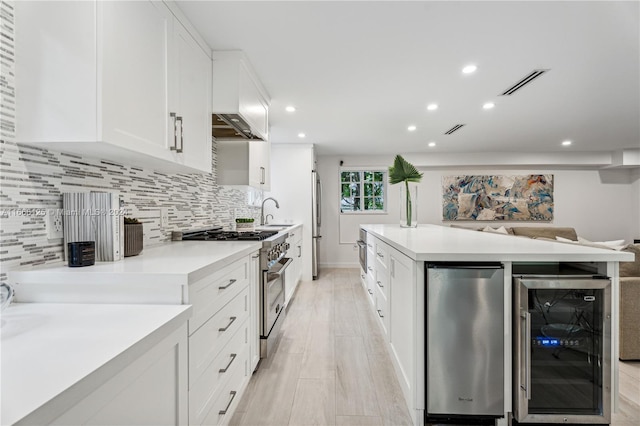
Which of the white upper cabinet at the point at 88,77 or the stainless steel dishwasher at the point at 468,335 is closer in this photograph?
the white upper cabinet at the point at 88,77

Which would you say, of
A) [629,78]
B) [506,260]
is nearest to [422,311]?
[506,260]

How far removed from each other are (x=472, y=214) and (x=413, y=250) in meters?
5.43

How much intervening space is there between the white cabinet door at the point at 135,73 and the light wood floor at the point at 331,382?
1544mm

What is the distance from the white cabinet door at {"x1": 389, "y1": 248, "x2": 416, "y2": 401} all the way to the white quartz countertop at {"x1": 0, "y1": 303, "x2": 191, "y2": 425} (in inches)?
43.2

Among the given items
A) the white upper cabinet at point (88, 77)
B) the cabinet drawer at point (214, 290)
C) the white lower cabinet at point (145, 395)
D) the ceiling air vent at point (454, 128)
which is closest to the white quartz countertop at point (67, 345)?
the white lower cabinet at point (145, 395)

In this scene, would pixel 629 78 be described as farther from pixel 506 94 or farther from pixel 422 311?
pixel 422 311

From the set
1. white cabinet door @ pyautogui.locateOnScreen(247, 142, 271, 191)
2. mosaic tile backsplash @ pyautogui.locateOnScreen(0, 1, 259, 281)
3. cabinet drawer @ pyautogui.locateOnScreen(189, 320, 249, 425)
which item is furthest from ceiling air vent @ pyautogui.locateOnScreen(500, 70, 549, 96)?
mosaic tile backsplash @ pyautogui.locateOnScreen(0, 1, 259, 281)

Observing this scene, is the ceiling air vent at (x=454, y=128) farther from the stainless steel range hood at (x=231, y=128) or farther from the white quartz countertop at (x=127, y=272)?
the white quartz countertop at (x=127, y=272)

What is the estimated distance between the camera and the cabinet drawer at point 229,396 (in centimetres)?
129

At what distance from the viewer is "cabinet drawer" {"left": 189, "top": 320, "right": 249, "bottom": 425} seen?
3.60 feet

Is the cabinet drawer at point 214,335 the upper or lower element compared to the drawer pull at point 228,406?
upper

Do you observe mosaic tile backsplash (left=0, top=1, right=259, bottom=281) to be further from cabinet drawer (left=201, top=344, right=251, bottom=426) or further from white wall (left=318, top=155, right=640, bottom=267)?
white wall (left=318, top=155, right=640, bottom=267)

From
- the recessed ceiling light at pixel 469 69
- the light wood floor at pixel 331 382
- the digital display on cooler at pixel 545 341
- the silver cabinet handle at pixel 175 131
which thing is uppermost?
the recessed ceiling light at pixel 469 69

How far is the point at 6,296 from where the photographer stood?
0.85 m
